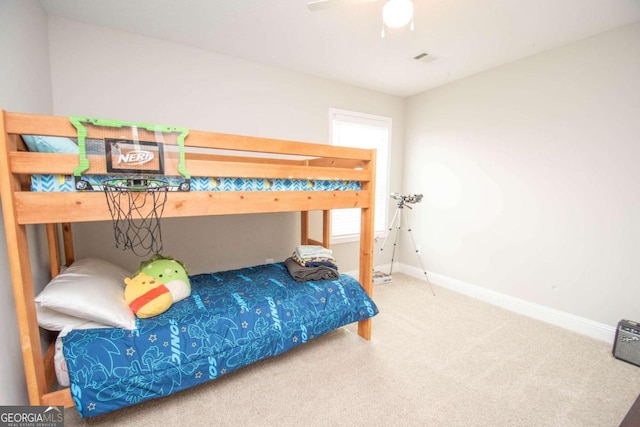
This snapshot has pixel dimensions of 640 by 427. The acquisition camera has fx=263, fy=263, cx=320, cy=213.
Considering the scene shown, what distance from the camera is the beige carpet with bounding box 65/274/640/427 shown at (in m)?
1.48

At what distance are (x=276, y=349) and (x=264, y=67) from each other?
2.68 m

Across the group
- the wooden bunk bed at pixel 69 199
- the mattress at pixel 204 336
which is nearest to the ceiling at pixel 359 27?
the wooden bunk bed at pixel 69 199

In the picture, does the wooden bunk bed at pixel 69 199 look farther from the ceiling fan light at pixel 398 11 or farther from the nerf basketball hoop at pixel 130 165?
the ceiling fan light at pixel 398 11

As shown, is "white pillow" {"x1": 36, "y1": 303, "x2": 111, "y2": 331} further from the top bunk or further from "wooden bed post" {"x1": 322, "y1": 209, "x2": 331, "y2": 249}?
"wooden bed post" {"x1": 322, "y1": 209, "x2": 331, "y2": 249}

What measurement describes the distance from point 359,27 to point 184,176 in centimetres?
179

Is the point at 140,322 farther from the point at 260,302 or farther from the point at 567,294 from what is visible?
the point at 567,294

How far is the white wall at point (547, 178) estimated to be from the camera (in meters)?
2.14

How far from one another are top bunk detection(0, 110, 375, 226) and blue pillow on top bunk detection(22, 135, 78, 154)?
0.17 feet

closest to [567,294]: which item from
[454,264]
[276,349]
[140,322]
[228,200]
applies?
[454,264]

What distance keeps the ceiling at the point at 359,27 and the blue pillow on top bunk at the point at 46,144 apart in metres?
1.21

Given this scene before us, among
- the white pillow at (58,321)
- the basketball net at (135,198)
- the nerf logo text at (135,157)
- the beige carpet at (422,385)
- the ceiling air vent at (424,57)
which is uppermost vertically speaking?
the ceiling air vent at (424,57)

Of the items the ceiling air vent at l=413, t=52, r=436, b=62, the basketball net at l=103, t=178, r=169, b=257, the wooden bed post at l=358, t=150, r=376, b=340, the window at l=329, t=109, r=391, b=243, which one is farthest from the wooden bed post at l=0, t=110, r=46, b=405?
the ceiling air vent at l=413, t=52, r=436, b=62

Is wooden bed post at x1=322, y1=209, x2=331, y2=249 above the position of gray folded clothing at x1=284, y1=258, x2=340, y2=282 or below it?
above

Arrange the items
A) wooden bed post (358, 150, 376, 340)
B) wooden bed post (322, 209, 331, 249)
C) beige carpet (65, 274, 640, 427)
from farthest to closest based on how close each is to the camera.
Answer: wooden bed post (322, 209, 331, 249), wooden bed post (358, 150, 376, 340), beige carpet (65, 274, 640, 427)
